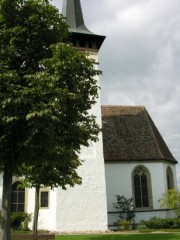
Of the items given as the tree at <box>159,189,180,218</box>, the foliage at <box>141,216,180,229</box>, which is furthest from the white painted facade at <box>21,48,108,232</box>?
the tree at <box>159,189,180,218</box>

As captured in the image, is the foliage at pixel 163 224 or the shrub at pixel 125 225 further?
the shrub at pixel 125 225

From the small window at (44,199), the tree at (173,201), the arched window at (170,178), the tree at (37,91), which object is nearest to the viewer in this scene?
the tree at (37,91)

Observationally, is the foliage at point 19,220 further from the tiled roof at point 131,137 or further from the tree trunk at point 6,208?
the tree trunk at point 6,208

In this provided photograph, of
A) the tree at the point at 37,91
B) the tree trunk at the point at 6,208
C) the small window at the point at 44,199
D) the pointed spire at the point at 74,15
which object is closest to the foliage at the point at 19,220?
the small window at the point at 44,199

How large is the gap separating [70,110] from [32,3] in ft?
13.7

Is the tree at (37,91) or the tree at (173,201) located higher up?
the tree at (37,91)

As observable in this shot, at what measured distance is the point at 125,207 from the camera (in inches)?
998

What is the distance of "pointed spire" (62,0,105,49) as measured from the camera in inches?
1066

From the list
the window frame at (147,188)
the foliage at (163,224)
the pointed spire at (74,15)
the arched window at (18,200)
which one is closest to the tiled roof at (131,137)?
the window frame at (147,188)

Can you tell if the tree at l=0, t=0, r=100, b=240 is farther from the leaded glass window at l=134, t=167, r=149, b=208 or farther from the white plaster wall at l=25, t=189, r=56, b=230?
the leaded glass window at l=134, t=167, r=149, b=208

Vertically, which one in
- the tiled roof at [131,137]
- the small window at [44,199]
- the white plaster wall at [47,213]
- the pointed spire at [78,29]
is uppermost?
the pointed spire at [78,29]

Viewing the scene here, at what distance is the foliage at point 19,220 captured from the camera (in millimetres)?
23453

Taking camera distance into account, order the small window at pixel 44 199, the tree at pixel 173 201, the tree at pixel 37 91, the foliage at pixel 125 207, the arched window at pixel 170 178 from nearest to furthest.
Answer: the tree at pixel 37 91 < the tree at pixel 173 201 < the small window at pixel 44 199 < the foliage at pixel 125 207 < the arched window at pixel 170 178

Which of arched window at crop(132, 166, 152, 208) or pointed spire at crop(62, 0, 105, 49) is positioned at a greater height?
pointed spire at crop(62, 0, 105, 49)
